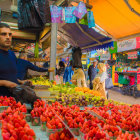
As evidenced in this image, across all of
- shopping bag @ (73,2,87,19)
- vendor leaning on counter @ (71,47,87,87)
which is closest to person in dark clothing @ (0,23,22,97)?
shopping bag @ (73,2,87,19)

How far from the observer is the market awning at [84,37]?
6.26 meters

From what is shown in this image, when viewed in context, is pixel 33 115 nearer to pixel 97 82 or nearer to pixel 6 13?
pixel 97 82

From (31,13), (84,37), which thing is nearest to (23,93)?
(31,13)

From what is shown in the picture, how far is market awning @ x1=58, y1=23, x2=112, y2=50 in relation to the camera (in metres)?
6.26

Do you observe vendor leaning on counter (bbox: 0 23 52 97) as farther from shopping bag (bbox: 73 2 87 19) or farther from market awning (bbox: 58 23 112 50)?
market awning (bbox: 58 23 112 50)

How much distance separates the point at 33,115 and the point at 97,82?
133 inches

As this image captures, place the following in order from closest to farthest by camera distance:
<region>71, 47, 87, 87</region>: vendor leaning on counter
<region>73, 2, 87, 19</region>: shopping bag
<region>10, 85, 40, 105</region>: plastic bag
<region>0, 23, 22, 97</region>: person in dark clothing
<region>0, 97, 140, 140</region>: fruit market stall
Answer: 1. <region>0, 97, 140, 140</region>: fruit market stall
2. <region>10, 85, 40, 105</region>: plastic bag
3. <region>0, 23, 22, 97</region>: person in dark clothing
4. <region>73, 2, 87, 19</region>: shopping bag
5. <region>71, 47, 87, 87</region>: vendor leaning on counter

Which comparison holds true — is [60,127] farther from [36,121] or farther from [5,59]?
[5,59]

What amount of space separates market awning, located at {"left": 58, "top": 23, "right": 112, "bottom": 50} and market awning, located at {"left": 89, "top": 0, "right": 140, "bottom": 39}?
1.10 meters

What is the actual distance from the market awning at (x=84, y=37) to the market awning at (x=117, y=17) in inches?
43.2

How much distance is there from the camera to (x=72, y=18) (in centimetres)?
458

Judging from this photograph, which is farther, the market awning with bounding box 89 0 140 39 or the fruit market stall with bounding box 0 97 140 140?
the market awning with bounding box 89 0 140 39

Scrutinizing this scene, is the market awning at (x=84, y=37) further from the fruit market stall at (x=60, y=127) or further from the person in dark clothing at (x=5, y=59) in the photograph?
the fruit market stall at (x=60, y=127)

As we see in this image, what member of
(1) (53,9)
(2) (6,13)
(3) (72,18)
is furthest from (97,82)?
(2) (6,13)
